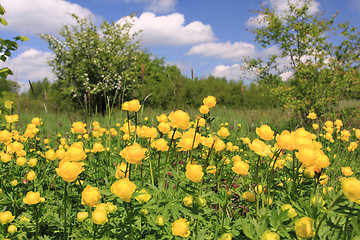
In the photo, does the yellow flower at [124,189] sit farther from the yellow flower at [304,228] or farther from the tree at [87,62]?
the tree at [87,62]

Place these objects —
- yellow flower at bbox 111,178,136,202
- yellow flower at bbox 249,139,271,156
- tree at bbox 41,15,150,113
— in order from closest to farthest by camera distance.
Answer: yellow flower at bbox 111,178,136,202, yellow flower at bbox 249,139,271,156, tree at bbox 41,15,150,113

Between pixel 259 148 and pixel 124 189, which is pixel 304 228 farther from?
pixel 124 189

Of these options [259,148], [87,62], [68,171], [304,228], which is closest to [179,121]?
[259,148]

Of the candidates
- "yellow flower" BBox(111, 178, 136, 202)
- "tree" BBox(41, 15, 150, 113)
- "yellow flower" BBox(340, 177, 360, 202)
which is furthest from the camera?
"tree" BBox(41, 15, 150, 113)

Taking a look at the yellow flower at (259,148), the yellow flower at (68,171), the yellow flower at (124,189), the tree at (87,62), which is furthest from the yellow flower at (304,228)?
the tree at (87,62)

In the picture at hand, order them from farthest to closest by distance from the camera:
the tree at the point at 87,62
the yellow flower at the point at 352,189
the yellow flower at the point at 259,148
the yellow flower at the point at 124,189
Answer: the tree at the point at 87,62 → the yellow flower at the point at 259,148 → the yellow flower at the point at 124,189 → the yellow flower at the point at 352,189

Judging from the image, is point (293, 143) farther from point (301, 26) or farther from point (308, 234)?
point (301, 26)

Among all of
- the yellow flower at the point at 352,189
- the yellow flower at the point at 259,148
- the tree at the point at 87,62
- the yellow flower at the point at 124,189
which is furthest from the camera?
the tree at the point at 87,62

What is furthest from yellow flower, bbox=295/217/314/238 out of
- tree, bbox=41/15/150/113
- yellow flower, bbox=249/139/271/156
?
tree, bbox=41/15/150/113

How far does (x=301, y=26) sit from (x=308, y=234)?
7109 mm

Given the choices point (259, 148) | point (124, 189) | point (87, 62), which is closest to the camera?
point (124, 189)

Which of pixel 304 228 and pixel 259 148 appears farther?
pixel 259 148

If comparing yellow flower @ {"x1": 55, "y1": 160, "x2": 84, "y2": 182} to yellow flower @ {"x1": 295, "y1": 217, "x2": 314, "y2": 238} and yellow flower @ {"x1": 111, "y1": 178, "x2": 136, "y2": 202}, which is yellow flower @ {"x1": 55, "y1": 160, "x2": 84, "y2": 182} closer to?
yellow flower @ {"x1": 111, "y1": 178, "x2": 136, "y2": 202}

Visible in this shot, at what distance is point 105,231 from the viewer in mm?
1084
